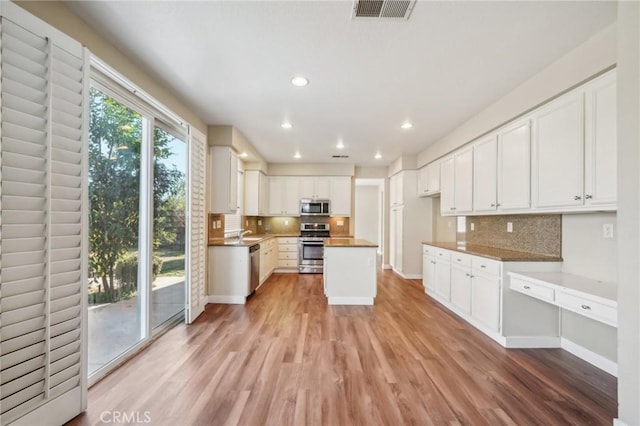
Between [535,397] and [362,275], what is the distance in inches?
96.0

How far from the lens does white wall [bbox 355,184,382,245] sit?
32.8 ft

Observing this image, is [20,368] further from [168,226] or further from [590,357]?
[590,357]

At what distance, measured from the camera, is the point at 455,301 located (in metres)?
3.74

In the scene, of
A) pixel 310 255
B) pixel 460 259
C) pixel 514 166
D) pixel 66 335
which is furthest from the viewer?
pixel 310 255

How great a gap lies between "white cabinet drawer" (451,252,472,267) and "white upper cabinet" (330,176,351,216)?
3.30 metres

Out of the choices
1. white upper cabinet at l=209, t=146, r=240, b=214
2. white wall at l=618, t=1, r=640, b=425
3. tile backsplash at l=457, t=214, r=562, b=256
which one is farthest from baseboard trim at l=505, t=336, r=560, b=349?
white upper cabinet at l=209, t=146, r=240, b=214

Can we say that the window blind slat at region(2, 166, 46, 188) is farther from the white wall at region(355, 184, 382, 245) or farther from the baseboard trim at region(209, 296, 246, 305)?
the white wall at region(355, 184, 382, 245)

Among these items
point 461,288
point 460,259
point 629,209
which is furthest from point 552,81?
point 461,288

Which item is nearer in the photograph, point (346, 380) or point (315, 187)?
point (346, 380)

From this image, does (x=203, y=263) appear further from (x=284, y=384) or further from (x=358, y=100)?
(x=358, y=100)

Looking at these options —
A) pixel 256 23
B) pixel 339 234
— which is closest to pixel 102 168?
pixel 256 23

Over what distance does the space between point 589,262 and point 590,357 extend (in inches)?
33.2

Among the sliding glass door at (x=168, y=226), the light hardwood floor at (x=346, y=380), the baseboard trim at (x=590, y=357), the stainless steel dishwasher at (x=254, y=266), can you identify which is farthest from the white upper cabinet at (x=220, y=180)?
the baseboard trim at (x=590, y=357)

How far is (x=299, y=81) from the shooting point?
275cm
